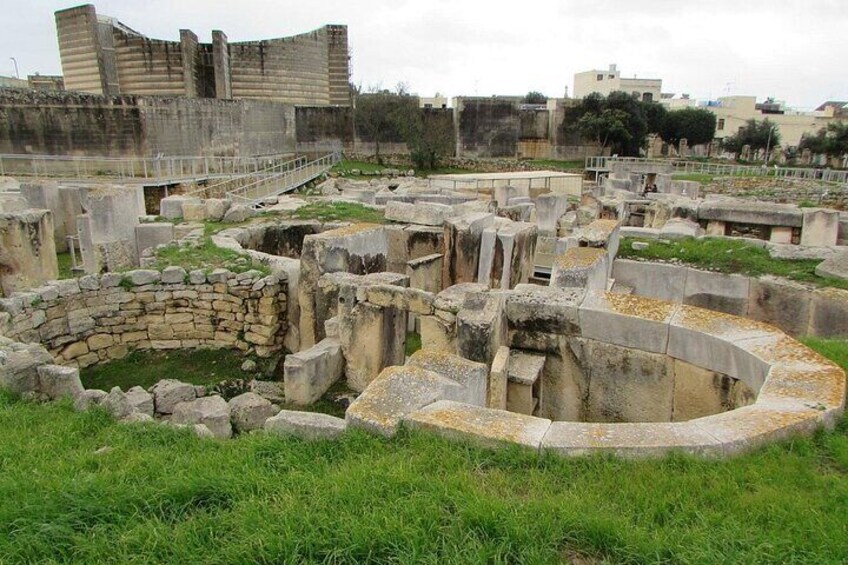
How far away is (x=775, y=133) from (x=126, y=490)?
54510mm

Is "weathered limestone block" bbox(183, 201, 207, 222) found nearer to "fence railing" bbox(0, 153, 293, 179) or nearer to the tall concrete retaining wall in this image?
"fence railing" bbox(0, 153, 293, 179)

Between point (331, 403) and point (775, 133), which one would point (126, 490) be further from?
point (775, 133)

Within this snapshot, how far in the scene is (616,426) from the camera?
3.26m

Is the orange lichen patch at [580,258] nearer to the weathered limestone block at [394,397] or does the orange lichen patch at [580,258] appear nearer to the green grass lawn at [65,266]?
the weathered limestone block at [394,397]

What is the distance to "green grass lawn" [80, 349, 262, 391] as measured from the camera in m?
7.37

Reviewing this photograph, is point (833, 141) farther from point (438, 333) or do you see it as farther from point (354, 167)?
point (438, 333)

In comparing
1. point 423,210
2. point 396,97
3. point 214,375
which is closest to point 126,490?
point 214,375

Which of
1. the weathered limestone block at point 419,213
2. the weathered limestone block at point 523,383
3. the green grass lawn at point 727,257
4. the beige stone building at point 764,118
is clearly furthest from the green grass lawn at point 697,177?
the beige stone building at point 764,118

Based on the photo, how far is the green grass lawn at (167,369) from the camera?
7371 millimetres

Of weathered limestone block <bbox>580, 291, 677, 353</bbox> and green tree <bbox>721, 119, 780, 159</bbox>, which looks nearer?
weathered limestone block <bbox>580, 291, 677, 353</bbox>

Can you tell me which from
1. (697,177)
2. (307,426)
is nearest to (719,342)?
(307,426)

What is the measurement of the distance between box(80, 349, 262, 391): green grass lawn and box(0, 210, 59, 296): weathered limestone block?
2.58 metres

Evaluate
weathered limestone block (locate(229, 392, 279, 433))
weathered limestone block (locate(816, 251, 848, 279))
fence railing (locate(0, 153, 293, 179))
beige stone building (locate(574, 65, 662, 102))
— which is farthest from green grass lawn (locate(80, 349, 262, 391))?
beige stone building (locate(574, 65, 662, 102))

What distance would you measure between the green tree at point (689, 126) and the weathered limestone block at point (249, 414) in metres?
40.3
